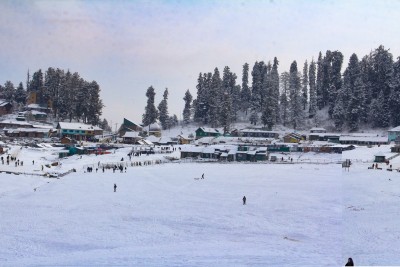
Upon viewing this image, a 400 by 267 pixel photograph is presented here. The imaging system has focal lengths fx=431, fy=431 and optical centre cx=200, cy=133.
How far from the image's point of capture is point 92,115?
101750 millimetres

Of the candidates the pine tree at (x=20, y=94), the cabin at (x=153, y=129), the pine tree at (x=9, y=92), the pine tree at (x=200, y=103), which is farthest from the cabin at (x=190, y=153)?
the pine tree at (x=9, y=92)

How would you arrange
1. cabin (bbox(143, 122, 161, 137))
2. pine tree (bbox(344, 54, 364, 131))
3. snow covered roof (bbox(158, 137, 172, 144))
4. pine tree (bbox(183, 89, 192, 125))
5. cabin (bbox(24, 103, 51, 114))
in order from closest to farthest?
snow covered roof (bbox(158, 137, 172, 144))
pine tree (bbox(344, 54, 364, 131))
cabin (bbox(143, 122, 161, 137))
cabin (bbox(24, 103, 51, 114))
pine tree (bbox(183, 89, 192, 125))

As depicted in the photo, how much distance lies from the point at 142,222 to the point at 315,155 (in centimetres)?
4950

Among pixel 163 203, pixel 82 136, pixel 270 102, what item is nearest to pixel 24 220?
pixel 163 203

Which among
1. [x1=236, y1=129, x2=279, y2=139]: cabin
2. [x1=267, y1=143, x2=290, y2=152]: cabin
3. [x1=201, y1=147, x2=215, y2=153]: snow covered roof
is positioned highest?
[x1=236, y1=129, x2=279, y2=139]: cabin

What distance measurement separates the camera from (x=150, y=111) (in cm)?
10850

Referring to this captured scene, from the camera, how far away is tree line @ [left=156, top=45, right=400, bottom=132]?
3504 inches

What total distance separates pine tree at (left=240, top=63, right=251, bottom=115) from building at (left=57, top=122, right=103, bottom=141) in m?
39.4

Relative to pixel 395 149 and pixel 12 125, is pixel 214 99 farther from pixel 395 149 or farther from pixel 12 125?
pixel 395 149

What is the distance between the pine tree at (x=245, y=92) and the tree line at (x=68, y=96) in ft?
120

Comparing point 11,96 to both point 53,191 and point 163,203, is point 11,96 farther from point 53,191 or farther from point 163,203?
point 163,203

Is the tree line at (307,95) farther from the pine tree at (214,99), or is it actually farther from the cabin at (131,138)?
the cabin at (131,138)

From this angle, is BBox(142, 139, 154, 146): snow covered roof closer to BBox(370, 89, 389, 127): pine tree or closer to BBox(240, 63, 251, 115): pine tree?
BBox(240, 63, 251, 115): pine tree

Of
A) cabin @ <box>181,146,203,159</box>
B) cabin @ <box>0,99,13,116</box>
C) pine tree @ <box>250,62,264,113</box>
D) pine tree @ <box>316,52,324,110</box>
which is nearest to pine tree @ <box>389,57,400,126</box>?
pine tree @ <box>316,52,324,110</box>
